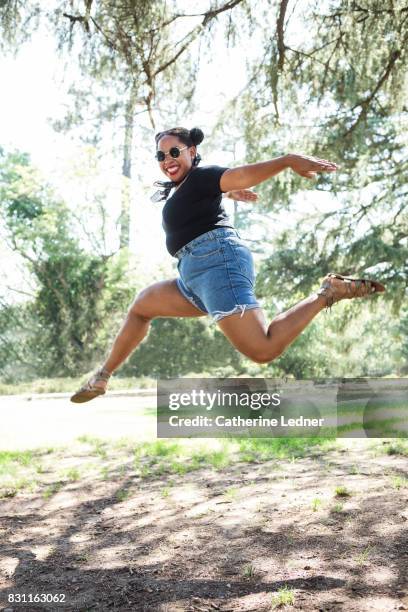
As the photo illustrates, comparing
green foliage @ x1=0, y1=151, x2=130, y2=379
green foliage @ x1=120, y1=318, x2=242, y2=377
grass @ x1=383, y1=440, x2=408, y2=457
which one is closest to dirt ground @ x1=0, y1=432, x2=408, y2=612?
grass @ x1=383, y1=440, x2=408, y2=457

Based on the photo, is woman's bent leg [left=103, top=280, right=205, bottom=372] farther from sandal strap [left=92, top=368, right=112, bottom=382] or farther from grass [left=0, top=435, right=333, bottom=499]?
grass [left=0, top=435, right=333, bottom=499]

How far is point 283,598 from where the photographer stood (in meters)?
2.60

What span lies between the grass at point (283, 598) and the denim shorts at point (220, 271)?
3.78 ft

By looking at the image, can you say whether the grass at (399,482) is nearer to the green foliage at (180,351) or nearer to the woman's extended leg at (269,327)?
the woman's extended leg at (269,327)

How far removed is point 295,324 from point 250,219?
2345 centimetres

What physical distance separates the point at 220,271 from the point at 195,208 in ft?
0.99

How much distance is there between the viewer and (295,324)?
9.70 feet

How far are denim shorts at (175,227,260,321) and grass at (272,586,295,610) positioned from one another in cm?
115

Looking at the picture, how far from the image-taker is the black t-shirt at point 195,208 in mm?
2848

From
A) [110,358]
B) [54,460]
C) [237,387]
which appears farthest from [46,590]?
[237,387]

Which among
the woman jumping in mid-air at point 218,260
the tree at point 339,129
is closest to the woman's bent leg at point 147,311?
the woman jumping in mid-air at point 218,260

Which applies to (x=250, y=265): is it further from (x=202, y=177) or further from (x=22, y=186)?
(x=22, y=186)

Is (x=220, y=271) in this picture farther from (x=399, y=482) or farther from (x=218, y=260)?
(x=399, y=482)

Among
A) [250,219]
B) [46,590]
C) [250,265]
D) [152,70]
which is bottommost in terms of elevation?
[46,590]
